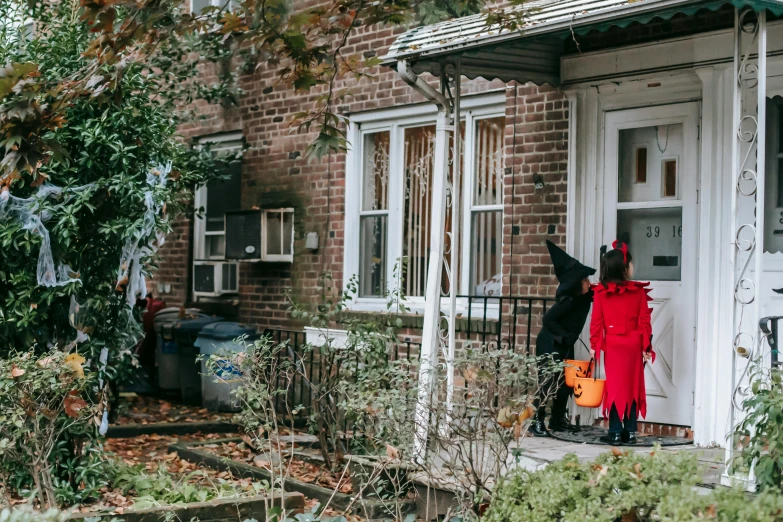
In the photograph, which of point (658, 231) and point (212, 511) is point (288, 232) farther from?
point (212, 511)

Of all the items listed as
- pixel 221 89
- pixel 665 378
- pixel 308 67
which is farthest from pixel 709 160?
pixel 221 89

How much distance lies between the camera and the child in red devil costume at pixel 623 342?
296 inches

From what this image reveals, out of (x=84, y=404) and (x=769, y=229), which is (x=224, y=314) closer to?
(x=84, y=404)

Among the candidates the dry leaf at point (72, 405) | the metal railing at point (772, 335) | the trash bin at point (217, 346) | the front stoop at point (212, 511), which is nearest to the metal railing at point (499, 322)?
the front stoop at point (212, 511)

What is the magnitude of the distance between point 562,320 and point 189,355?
5439 millimetres

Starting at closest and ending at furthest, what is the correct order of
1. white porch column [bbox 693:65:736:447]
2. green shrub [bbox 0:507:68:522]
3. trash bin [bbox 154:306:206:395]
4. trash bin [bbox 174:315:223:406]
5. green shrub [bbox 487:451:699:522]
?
green shrub [bbox 0:507:68:522] → green shrub [bbox 487:451:699:522] → white porch column [bbox 693:65:736:447] → trash bin [bbox 174:315:223:406] → trash bin [bbox 154:306:206:395]

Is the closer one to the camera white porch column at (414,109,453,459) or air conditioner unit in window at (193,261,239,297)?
white porch column at (414,109,453,459)

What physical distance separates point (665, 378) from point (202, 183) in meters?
6.43

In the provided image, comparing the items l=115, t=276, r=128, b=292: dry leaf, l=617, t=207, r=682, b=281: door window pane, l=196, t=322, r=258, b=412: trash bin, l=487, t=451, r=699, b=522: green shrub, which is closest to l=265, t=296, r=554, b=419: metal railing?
l=617, t=207, r=682, b=281: door window pane

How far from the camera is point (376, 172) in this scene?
10984 mm

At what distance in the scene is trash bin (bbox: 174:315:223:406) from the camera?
39.2ft

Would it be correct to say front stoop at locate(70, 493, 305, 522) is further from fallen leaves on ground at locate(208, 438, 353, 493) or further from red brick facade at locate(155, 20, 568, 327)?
red brick facade at locate(155, 20, 568, 327)

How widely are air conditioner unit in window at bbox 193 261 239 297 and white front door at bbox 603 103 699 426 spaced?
5.72 metres

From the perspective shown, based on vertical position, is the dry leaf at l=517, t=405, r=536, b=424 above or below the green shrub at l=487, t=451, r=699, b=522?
above
